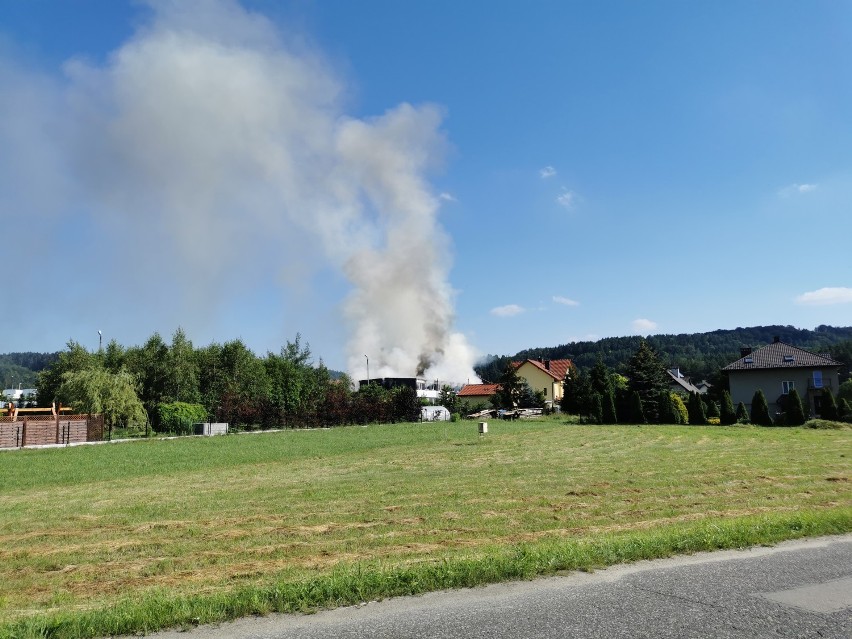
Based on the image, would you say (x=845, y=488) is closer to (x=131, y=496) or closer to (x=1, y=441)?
(x=131, y=496)

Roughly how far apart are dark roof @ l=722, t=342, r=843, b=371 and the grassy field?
3887 centimetres

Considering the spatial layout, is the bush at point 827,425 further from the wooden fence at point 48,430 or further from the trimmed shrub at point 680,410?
the wooden fence at point 48,430

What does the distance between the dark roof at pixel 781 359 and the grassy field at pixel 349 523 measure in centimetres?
3887

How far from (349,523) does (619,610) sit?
6.18 metres

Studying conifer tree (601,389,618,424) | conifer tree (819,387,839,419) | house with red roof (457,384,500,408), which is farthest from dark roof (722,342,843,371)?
house with red roof (457,384,500,408)

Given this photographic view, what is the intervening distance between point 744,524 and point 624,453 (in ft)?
49.9

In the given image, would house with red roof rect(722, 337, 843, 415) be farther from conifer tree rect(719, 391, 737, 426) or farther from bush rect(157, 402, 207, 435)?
bush rect(157, 402, 207, 435)

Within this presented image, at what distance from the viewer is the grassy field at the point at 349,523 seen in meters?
6.09

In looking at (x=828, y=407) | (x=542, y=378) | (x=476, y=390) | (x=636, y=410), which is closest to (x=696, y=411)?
(x=636, y=410)

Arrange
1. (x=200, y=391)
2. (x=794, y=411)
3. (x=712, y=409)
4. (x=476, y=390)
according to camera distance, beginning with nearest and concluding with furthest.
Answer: (x=794, y=411)
(x=712, y=409)
(x=200, y=391)
(x=476, y=390)

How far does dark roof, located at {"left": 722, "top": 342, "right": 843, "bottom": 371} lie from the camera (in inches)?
2195

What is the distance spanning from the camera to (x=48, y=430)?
35.9 meters

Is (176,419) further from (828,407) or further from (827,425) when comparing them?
(828,407)

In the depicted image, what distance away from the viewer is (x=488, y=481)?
15625 millimetres
